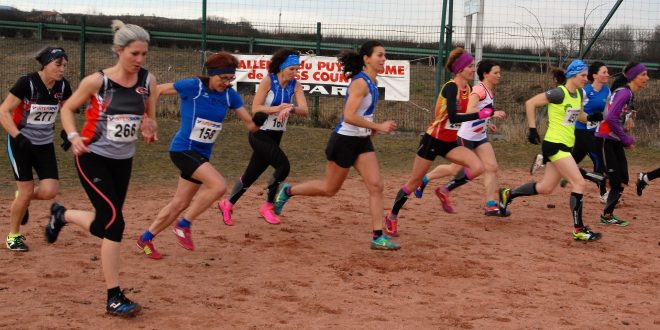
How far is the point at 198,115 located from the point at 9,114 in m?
1.60

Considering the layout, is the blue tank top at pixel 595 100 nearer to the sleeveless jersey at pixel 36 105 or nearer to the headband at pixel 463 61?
the headband at pixel 463 61

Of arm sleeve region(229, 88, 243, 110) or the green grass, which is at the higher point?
arm sleeve region(229, 88, 243, 110)

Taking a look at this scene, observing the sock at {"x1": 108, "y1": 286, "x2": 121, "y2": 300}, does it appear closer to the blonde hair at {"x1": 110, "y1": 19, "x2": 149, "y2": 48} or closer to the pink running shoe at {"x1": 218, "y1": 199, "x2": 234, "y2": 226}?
the blonde hair at {"x1": 110, "y1": 19, "x2": 149, "y2": 48}

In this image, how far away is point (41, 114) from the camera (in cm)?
769

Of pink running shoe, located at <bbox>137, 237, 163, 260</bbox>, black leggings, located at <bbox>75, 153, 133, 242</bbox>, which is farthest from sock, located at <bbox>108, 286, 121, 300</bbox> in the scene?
pink running shoe, located at <bbox>137, 237, 163, 260</bbox>

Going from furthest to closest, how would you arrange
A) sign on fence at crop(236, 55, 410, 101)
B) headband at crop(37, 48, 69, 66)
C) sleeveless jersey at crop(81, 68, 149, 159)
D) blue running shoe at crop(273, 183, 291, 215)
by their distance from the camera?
sign on fence at crop(236, 55, 410, 101)
blue running shoe at crop(273, 183, 291, 215)
headband at crop(37, 48, 69, 66)
sleeveless jersey at crop(81, 68, 149, 159)

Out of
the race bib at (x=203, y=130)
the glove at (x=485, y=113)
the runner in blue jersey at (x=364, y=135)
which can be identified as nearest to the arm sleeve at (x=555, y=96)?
the glove at (x=485, y=113)

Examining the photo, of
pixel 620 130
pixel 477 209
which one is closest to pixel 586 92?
pixel 620 130

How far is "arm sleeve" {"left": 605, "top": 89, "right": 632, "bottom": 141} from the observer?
9961 millimetres

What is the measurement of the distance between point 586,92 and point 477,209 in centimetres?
213

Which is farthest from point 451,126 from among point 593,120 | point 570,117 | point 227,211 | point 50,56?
point 50,56

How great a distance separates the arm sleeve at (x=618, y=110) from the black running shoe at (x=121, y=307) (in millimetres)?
6318

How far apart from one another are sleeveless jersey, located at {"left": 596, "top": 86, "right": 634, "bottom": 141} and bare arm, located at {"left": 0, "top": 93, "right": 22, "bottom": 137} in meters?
6.51

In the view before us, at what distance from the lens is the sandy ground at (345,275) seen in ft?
19.7
